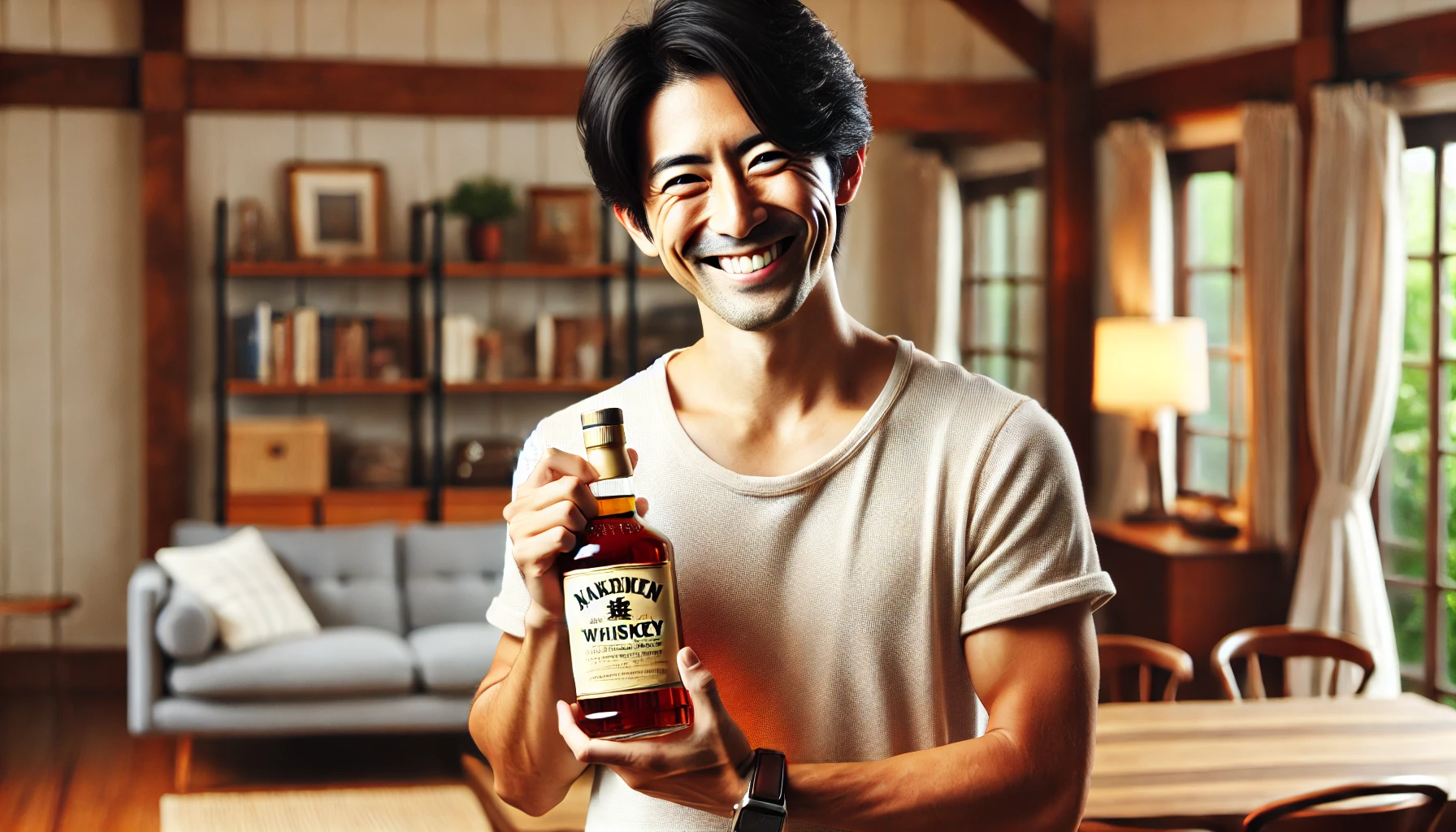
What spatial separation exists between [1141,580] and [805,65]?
14.6 ft

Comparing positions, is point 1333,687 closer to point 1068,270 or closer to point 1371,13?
point 1371,13

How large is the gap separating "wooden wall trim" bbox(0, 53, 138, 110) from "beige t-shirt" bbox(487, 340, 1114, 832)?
5.82m

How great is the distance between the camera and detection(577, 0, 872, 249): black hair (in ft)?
3.32

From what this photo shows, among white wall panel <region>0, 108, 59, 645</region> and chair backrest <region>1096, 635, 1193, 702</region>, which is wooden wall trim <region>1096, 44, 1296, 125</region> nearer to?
→ chair backrest <region>1096, 635, 1193, 702</region>

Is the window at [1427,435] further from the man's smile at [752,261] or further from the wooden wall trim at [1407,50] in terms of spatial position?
the man's smile at [752,261]

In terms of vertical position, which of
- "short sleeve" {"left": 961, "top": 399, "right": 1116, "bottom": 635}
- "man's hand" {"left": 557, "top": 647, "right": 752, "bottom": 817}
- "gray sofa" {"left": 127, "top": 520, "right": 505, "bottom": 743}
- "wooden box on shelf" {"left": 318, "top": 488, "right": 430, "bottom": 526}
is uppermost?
"short sleeve" {"left": 961, "top": 399, "right": 1116, "bottom": 635}

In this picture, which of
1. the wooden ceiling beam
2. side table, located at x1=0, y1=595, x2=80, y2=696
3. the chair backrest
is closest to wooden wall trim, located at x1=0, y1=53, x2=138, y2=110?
side table, located at x1=0, y1=595, x2=80, y2=696

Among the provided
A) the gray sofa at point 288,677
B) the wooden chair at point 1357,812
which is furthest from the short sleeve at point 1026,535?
the gray sofa at point 288,677

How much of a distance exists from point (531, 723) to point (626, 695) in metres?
0.12

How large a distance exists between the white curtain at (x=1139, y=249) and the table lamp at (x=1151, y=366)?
312 mm

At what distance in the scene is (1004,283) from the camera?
662 cm

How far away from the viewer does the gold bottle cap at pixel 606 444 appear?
0.98 m

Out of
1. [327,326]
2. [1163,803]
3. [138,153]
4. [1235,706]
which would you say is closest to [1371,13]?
[1235,706]

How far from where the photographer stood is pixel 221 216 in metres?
5.93
